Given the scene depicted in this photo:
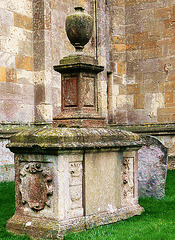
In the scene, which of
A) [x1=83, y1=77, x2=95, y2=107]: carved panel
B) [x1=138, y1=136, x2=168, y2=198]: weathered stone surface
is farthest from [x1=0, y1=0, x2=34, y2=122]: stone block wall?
[x1=83, y1=77, x2=95, y2=107]: carved panel

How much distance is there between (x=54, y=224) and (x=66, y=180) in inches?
20.7

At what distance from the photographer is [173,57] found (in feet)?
40.0

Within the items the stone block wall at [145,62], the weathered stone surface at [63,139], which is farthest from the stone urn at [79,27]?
the stone block wall at [145,62]

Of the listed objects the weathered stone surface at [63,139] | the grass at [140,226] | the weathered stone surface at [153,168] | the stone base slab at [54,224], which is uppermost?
the weathered stone surface at [63,139]

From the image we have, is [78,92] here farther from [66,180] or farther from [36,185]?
[36,185]

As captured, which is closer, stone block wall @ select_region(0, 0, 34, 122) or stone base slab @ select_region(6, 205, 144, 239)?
stone base slab @ select_region(6, 205, 144, 239)

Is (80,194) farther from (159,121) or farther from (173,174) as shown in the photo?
(159,121)

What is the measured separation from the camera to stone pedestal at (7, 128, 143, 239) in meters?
5.04

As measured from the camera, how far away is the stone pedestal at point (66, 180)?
5035 mm

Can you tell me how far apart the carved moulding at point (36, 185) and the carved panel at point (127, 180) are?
1.28 meters

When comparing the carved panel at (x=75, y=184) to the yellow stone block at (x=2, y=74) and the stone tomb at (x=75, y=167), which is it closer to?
the stone tomb at (x=75, y=167)

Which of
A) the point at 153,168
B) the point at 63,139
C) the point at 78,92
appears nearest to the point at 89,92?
the point at 78,92

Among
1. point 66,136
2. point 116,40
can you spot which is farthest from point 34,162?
point 116,40

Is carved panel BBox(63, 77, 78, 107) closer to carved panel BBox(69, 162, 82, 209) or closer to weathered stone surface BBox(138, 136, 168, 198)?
carved panel BBox(69, 162, 82, 209)
